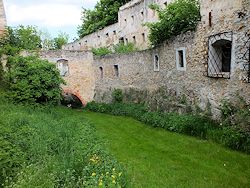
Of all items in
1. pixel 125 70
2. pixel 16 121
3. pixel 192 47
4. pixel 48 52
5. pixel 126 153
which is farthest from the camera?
pixel 48 52

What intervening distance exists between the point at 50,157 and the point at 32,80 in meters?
11.1

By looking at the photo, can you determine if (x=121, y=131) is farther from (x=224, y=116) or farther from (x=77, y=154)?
(x=77, y=154)

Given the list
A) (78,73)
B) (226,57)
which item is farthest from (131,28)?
(226,57)

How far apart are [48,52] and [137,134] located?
43.5 feet

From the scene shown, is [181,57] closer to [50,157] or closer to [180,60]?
[180,60]

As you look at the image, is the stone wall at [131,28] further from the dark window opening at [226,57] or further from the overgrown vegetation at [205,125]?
the dark window opening at [226,57]

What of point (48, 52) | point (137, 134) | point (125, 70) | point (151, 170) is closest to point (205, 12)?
point (137, 134)

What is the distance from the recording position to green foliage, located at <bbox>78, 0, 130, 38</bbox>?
39125 millimetres

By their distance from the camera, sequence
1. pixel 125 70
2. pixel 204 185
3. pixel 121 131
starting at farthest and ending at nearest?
pixel 125 70
pixel 121 131
pixel 204 185

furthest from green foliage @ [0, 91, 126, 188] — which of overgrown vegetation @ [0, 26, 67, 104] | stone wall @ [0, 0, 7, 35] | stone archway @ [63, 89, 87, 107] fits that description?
stone archway @ [63, 89, 87, 107]

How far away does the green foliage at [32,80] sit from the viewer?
18.5 m

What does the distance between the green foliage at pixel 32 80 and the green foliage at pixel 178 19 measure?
689cm

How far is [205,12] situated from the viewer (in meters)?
12.7

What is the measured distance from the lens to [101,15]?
42.0 metres
